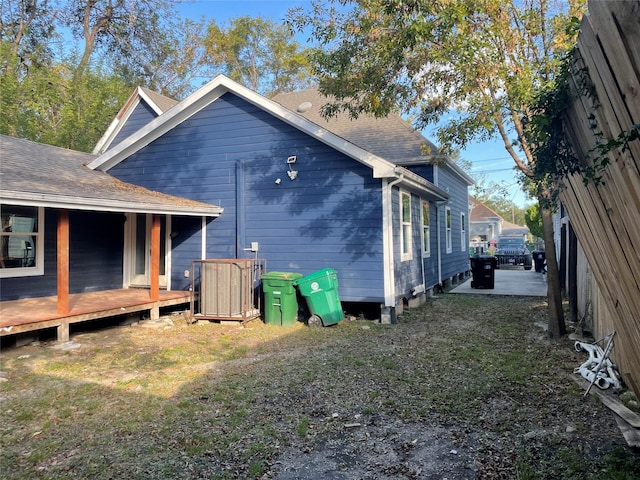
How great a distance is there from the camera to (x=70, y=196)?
6.24m

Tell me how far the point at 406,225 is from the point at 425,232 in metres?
1.97

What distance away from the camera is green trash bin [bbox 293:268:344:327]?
757 centimetres

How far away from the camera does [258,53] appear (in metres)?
27.7

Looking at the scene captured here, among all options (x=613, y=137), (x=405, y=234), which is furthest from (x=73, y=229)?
(x=613, y=137)

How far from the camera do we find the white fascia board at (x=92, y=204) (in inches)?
220

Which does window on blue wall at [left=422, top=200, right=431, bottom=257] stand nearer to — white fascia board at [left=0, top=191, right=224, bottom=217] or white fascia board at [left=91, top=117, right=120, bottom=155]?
white fascia board at [left=0, top=191, right=224, bottom=217]

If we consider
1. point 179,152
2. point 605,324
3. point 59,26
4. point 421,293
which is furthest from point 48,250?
point 59,26

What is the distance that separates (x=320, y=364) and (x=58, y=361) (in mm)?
3356

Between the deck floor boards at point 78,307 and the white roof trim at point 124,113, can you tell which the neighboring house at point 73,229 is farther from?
the white roof trim at point 124,113

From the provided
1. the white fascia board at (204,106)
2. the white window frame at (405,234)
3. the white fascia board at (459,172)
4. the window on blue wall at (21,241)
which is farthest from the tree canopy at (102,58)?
the white window frame at (405,234)

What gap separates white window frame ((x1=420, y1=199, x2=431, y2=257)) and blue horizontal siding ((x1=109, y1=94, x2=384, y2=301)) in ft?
10.2

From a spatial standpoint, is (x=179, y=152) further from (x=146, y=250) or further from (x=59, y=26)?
(x=59, y=26)

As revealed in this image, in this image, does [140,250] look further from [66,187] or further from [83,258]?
[66,187]

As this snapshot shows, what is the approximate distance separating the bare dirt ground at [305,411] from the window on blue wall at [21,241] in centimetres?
203
